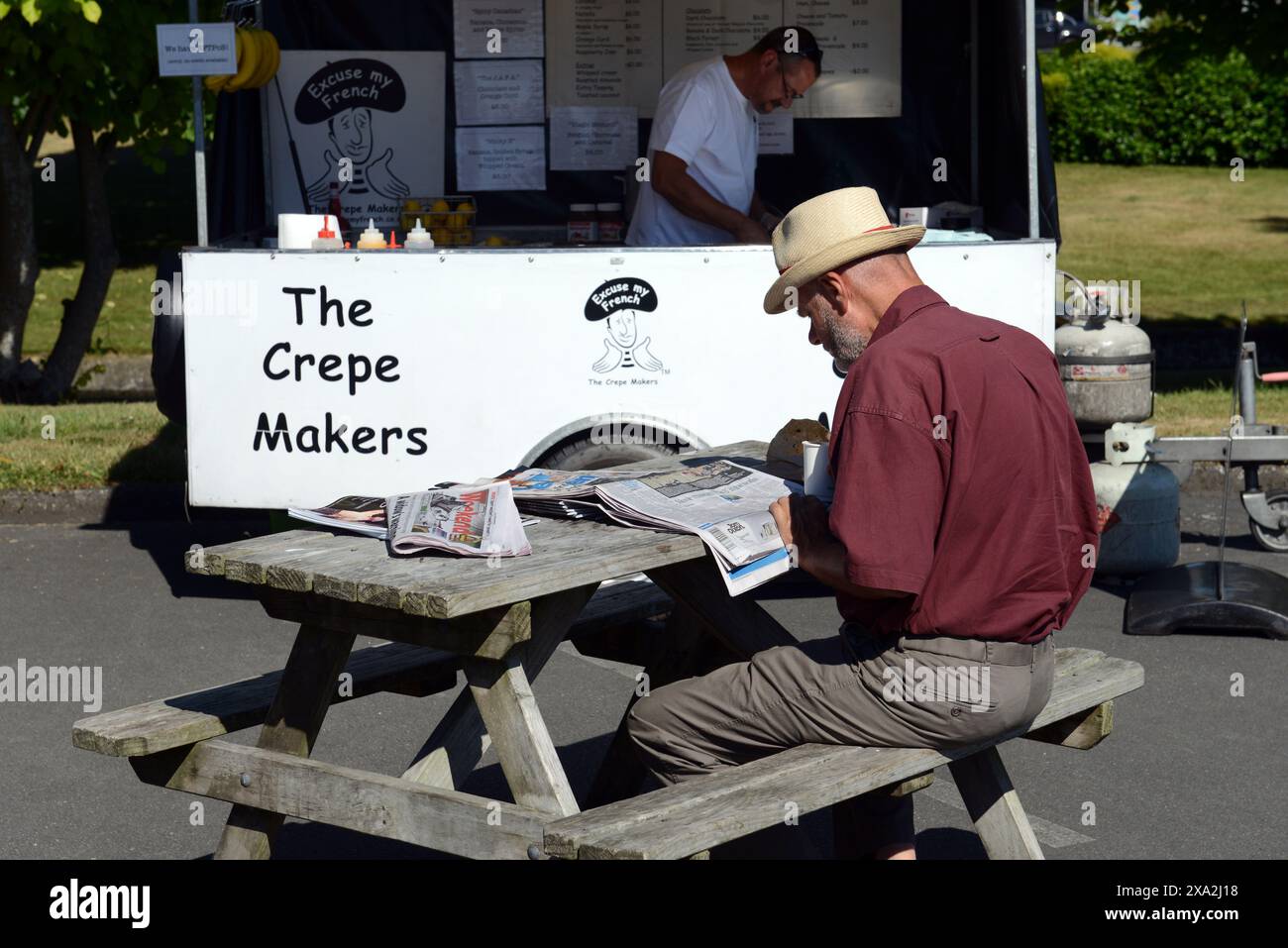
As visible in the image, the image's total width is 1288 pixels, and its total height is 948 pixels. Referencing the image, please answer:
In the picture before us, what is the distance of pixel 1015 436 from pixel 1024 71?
15.1 ft

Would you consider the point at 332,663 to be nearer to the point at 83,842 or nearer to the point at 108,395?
the point at 83,842

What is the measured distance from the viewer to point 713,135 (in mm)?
7344

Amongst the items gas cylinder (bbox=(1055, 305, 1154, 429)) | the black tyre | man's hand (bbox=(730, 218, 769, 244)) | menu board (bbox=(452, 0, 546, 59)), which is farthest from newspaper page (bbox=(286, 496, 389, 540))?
menu board (bbox=(452, 0, 546, 59))

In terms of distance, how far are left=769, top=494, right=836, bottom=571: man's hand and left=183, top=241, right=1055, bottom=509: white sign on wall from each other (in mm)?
3128

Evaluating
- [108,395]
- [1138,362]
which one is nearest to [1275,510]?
[1138,362]

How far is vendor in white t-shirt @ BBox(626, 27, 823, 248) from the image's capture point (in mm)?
7250

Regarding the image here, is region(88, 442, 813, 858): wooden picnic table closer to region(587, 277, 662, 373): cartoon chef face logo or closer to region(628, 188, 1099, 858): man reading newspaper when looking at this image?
region(628, 188, 1099, 858): man reading newspaper

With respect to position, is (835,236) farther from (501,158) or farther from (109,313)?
(109,313)

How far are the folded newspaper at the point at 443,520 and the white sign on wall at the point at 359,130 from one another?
5.13 m

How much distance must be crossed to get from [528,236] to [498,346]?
7.79 feet

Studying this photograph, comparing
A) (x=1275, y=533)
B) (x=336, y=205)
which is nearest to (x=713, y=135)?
(x=336, y=205)

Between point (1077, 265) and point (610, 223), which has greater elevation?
point (1077, 265)

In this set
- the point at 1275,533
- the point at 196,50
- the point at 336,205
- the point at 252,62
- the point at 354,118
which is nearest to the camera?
the point at 196,50

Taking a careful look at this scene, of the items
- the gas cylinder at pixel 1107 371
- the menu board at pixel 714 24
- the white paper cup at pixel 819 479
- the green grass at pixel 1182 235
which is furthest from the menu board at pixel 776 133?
the green grass at pixel 1182 235
